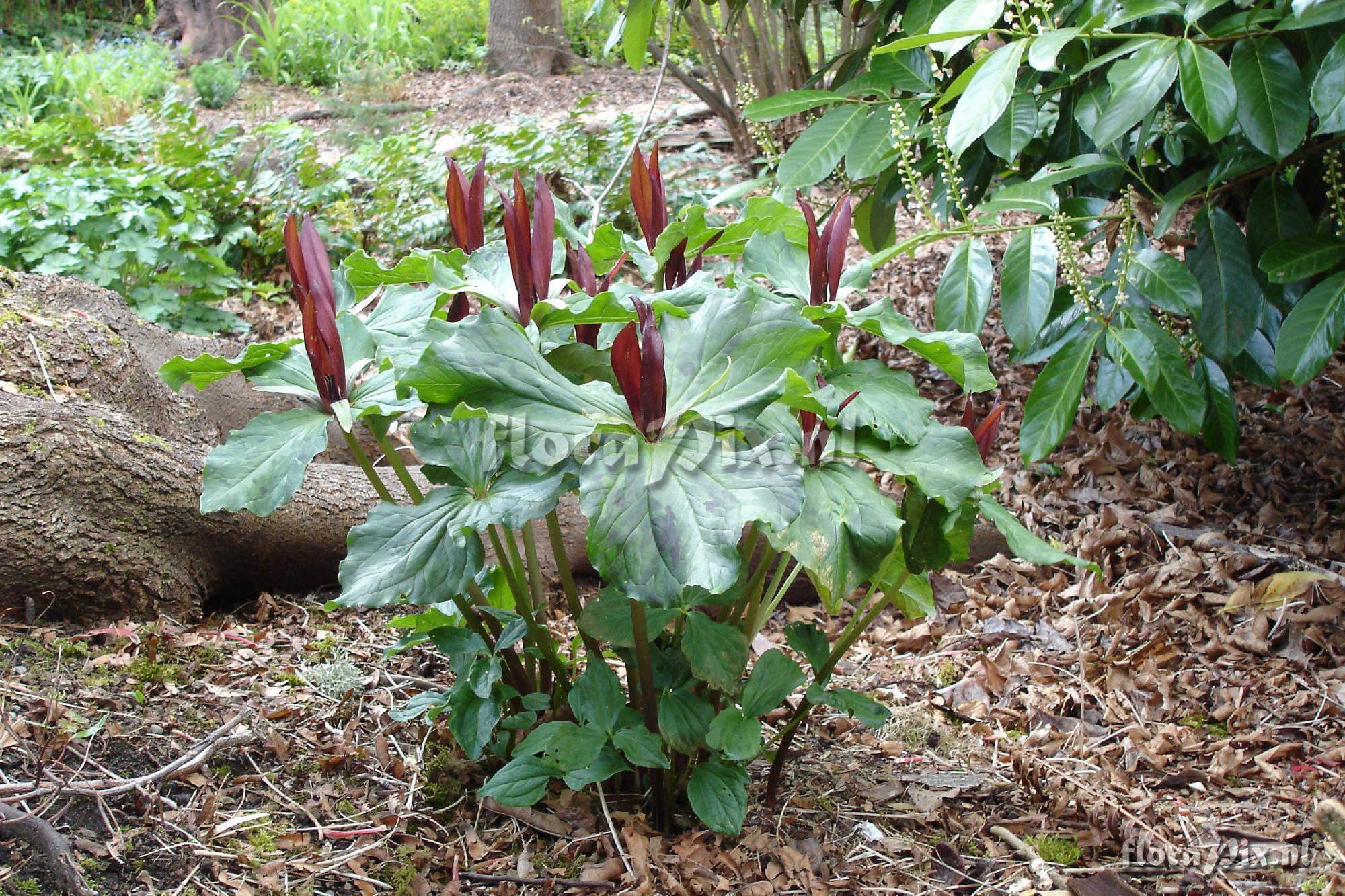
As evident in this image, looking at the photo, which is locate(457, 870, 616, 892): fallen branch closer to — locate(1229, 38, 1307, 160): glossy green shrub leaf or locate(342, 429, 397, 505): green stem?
locate(342, 429, 397, 505): green stem

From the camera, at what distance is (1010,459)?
10.3ft

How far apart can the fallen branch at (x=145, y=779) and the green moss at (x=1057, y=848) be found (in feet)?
4.52

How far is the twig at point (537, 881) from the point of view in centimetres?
148

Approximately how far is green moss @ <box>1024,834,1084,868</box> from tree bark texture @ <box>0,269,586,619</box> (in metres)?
1.38

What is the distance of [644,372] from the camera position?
114 centimetres

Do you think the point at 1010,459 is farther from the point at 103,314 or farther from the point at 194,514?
the point at 103,314

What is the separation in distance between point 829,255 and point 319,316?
718 mm

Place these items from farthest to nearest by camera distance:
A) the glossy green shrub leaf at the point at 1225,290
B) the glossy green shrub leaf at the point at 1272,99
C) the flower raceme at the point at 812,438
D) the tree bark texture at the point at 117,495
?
the glossy green shrub leaf at the point at 1225,290, the tree bark texture at the point at 117,495, the glossy green shrub leaf at the point at 1272,99, the flower raceme at the point at 812,438

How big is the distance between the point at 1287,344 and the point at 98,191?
4.56 m

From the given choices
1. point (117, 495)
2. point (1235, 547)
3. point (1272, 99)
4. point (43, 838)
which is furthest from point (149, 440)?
point (1235, 547)

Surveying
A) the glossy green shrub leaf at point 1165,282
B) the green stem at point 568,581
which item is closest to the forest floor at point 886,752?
the green stem at point 568,581

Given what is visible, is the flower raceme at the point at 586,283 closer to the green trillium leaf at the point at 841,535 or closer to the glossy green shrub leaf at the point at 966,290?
the green trillium leaf at the point at 841,535

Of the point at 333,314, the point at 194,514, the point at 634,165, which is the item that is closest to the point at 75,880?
the point at 333,314

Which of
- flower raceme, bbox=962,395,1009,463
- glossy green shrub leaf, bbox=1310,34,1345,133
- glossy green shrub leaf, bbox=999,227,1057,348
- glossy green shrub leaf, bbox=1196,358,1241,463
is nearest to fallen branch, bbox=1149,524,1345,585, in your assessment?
glossy green shrub leaf, bbox=1196,358,1241,463
